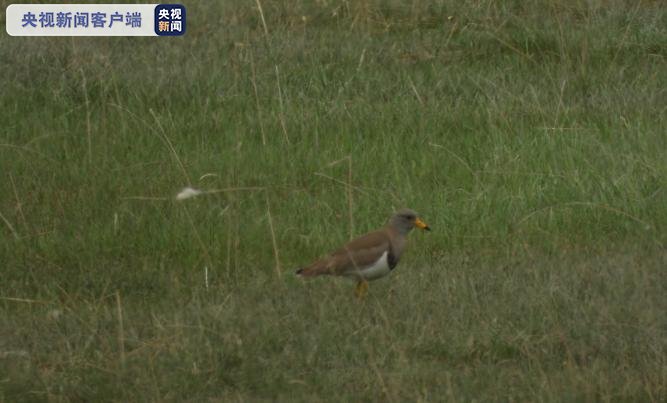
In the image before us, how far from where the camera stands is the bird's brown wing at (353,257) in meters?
6.12

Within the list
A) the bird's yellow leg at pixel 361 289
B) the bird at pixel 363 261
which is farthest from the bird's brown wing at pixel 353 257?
the bird's yellow leg at pixel 361 289

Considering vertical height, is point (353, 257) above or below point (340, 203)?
above

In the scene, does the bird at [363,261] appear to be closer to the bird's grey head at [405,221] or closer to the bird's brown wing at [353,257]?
the bird's brown wing at [353,257]

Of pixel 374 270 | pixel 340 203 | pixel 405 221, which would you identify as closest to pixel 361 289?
pixel 374 270

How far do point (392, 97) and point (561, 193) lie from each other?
7.53ft

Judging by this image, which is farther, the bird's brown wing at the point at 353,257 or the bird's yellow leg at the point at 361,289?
the bird's yellow leg at the point at 361,289

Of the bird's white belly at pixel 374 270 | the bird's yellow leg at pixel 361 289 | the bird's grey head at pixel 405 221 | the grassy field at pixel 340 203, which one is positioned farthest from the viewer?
the bird's grey head at pixel 405 221

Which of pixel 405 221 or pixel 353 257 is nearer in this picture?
pixel 353 257

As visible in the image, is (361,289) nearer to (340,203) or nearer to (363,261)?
(363,261)

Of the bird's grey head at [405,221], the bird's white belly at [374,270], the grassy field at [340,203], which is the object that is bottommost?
the grassy field at [340,203]

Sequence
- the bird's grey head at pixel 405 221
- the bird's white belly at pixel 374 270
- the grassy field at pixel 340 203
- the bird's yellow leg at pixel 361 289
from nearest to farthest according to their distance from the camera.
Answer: the grassy field at pixel 340 203
the bird's white belly at pixel 374 270
the bird's yellow leg at pixel 361 289
the bird's grey head at pixel 405 221

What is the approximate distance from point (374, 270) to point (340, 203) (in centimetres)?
151

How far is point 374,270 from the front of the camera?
6113mm

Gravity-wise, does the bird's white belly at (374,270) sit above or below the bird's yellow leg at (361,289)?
above
